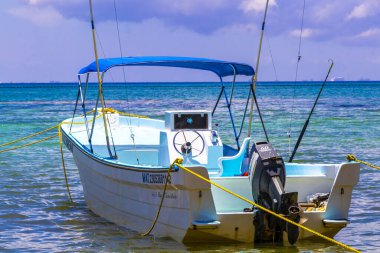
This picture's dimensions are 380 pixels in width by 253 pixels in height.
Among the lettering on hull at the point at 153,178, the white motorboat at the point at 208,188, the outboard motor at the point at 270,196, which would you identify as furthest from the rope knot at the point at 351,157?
the lettering on hull at the point at 153,178

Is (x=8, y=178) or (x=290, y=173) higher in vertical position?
(x=290, y=173)

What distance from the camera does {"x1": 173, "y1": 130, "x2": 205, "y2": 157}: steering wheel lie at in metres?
12.6

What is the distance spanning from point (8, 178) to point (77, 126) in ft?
6.59

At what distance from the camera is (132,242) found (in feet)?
38.0

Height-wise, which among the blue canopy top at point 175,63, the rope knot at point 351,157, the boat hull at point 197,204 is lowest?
the boat hull at point 197,204

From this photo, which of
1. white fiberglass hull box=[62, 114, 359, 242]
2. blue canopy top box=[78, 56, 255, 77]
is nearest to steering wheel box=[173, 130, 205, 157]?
white fiberglass hull box=[62, 114, 359, 242]

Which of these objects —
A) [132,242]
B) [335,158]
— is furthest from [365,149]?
[132,242]

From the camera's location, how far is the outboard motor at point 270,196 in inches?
386

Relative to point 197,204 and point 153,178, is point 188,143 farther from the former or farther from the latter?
point 197,204

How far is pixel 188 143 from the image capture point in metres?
12.6

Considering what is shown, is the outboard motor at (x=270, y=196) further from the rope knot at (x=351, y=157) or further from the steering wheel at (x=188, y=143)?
the steering wheel at (x=188, y=143)

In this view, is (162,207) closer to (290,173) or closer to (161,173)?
(161,173)

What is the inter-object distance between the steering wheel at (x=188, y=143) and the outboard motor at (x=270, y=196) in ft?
7.26

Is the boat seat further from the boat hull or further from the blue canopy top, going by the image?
the blue canopy top
